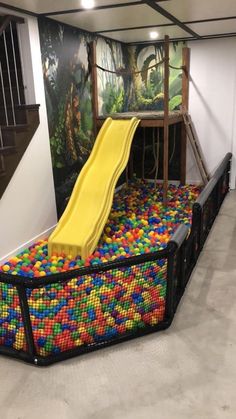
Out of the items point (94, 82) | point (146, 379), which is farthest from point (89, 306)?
point (94, 82)

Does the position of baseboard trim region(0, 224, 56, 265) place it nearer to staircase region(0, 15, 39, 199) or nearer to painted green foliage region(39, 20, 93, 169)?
staircase region(0, 15, 39, 199)

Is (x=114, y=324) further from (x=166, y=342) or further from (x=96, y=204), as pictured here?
(x=96, y=204)

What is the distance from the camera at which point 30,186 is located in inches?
163

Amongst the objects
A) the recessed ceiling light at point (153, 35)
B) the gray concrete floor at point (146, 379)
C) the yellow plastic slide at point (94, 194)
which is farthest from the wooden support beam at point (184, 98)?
the gray concrete floor at point (146, 379)

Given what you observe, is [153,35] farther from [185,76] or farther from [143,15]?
[143,15]

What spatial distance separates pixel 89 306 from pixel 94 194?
78.2 inches

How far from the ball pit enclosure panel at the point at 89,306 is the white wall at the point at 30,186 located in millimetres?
1315

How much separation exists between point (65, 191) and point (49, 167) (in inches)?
21.6

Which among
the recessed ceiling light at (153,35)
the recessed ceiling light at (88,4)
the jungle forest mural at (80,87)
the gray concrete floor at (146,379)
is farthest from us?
the recessed ceiling light at (153,35)

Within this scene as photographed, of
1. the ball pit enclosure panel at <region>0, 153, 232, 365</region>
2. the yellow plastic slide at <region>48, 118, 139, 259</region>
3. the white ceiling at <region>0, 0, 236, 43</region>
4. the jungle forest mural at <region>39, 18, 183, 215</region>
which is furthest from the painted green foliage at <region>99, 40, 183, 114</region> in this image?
the ball pit enclosure panel at <region>0, 153, 232, 365</region>

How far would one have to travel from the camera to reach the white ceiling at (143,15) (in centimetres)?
349

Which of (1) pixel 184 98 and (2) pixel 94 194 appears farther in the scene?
(1) pixel 184 98

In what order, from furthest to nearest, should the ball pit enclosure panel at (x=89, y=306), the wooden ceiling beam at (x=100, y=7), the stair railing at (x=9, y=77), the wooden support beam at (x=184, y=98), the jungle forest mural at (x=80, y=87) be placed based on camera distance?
the wooden support beam at (x=184, y=98) < the jungle forest mural at (x=80, y=87) < the stair railing at (x=9, y=77) < the wooden ceiling beam at (x=100, y=7) < the ball pit enclosure panel at (x=89, y=306)

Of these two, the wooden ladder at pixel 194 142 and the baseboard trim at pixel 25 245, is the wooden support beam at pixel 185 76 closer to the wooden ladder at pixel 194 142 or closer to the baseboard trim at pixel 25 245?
the wooden ladder at pixel 194 142
